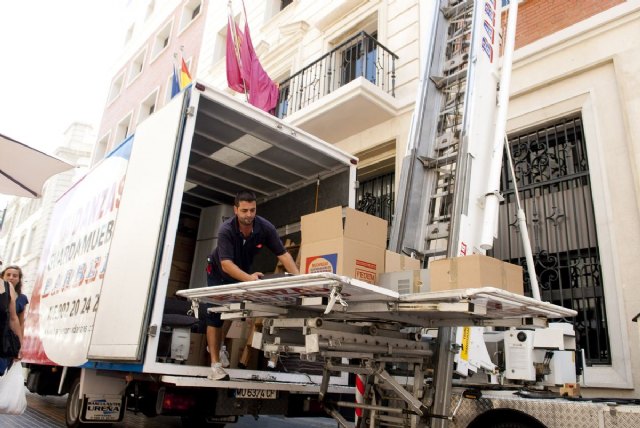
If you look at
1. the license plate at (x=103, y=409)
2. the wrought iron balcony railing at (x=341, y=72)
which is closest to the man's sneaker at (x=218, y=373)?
the license plate at (x=103, y=409)

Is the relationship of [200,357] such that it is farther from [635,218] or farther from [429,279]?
[635,218]

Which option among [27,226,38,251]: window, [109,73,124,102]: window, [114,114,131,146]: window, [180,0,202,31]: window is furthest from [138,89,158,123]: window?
[27,226,38,251]: window

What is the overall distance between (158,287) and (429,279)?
2.29 metres

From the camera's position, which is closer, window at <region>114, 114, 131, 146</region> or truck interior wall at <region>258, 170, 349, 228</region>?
truck interior wall at <region>258, 170, 349, 228</region>

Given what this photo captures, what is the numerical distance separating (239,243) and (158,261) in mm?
857

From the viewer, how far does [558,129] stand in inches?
284

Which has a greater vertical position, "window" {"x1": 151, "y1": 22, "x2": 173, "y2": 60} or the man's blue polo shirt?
"window" {"x1": 151, "y1": 22, "x2": 173, "y2": 60}

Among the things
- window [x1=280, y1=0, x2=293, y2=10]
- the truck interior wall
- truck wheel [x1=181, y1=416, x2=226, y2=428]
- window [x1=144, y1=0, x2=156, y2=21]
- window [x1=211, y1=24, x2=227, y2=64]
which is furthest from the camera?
window [x1=144, y1=0, x2=156, y2=21]

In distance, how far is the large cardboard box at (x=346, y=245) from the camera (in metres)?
3.08

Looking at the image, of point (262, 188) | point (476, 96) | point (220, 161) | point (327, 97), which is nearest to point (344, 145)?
point (327, 97)

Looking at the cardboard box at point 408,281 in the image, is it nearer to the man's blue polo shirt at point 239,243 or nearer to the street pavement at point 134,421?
the man's blue polo shirt at point 239,243

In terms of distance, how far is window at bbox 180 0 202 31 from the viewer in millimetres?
19406

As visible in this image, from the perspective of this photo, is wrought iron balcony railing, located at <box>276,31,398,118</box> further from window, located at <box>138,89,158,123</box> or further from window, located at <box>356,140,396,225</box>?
window, located at <box>138,89,158,123</box>

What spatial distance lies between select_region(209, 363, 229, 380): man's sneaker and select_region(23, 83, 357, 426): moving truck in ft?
0.25
